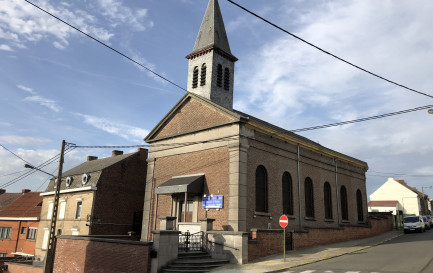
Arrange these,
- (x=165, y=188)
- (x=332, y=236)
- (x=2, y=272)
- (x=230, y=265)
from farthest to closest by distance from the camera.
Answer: (x=2, y=272) < (x=332, y=236) < (x=165, y=188) < (x=230, y=265)

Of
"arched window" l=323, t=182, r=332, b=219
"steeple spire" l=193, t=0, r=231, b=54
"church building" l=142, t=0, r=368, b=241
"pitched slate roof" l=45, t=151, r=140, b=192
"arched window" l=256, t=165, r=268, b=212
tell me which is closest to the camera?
"church building" l=142, t=0, r=368, b=241

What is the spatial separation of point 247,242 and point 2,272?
79.3ft

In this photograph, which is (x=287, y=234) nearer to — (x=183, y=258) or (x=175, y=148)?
(x=183, y=258)

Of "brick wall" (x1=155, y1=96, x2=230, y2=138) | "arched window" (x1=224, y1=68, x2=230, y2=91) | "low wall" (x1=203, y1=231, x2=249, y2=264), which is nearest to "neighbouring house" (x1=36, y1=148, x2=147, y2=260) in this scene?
"brick wall" (x1=155, y1=96, x2=230, y2=138)

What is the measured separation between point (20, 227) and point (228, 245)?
32019 mm

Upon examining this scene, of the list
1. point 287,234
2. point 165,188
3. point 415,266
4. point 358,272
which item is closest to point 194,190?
point 165,188

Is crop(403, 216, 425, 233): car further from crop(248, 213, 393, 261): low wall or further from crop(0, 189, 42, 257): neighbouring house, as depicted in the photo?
crop(0, 189, 42, 257): neighbouring house

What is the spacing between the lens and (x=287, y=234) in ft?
67.6

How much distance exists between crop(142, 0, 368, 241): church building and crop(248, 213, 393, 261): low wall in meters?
1.22

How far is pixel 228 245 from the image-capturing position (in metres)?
16.9

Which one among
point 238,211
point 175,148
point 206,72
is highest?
point 206,72

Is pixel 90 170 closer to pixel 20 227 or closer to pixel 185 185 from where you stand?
pixel 20 227

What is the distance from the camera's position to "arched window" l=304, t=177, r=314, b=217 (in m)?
26.0

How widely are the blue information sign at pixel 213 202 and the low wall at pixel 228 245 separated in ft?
8.30
